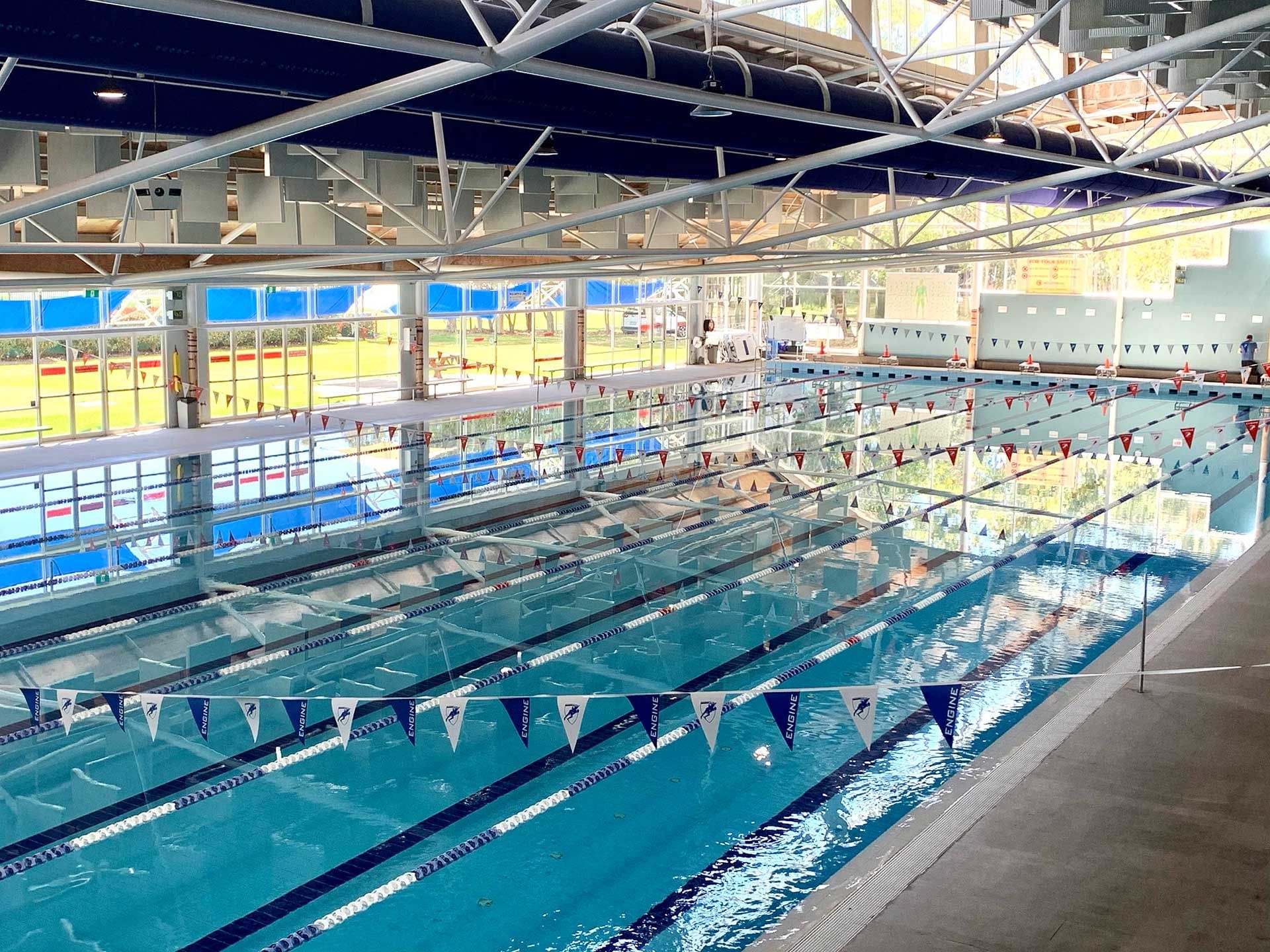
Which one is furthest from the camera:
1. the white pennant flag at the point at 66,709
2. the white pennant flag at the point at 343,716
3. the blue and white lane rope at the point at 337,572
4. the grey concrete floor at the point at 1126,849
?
the blue and white lane rope at the point at 337,572

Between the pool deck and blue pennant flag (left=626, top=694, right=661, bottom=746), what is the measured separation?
1.23 meters

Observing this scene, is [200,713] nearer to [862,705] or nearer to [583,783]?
[583,783]

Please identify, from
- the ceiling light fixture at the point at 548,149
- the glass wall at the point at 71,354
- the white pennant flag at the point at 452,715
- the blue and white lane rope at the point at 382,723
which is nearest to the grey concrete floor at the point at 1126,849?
the white pennant flag at the point at 452,715

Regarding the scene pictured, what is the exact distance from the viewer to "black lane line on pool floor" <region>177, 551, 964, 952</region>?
224 inches

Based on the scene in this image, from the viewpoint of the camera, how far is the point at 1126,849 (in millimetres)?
5711

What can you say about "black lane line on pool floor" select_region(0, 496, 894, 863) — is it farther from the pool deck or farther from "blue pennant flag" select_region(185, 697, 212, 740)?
the pool deck

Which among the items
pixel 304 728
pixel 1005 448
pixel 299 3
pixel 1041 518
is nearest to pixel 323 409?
pixel 1005 448

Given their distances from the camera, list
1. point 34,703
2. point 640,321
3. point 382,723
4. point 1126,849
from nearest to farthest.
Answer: point 1126,849, point 34,703, point 382,723, point 640,321

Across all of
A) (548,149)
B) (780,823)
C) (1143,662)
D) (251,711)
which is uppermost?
(548,149)

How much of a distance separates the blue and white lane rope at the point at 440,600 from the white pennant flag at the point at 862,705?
4456 mm

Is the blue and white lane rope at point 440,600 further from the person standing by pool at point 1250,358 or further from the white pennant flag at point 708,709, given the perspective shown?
the person standing by pool at point 1250,358

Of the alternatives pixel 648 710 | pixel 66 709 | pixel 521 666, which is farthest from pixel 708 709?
pixel 66 709

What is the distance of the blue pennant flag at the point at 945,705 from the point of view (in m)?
6.64

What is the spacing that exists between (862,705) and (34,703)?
5100mm
